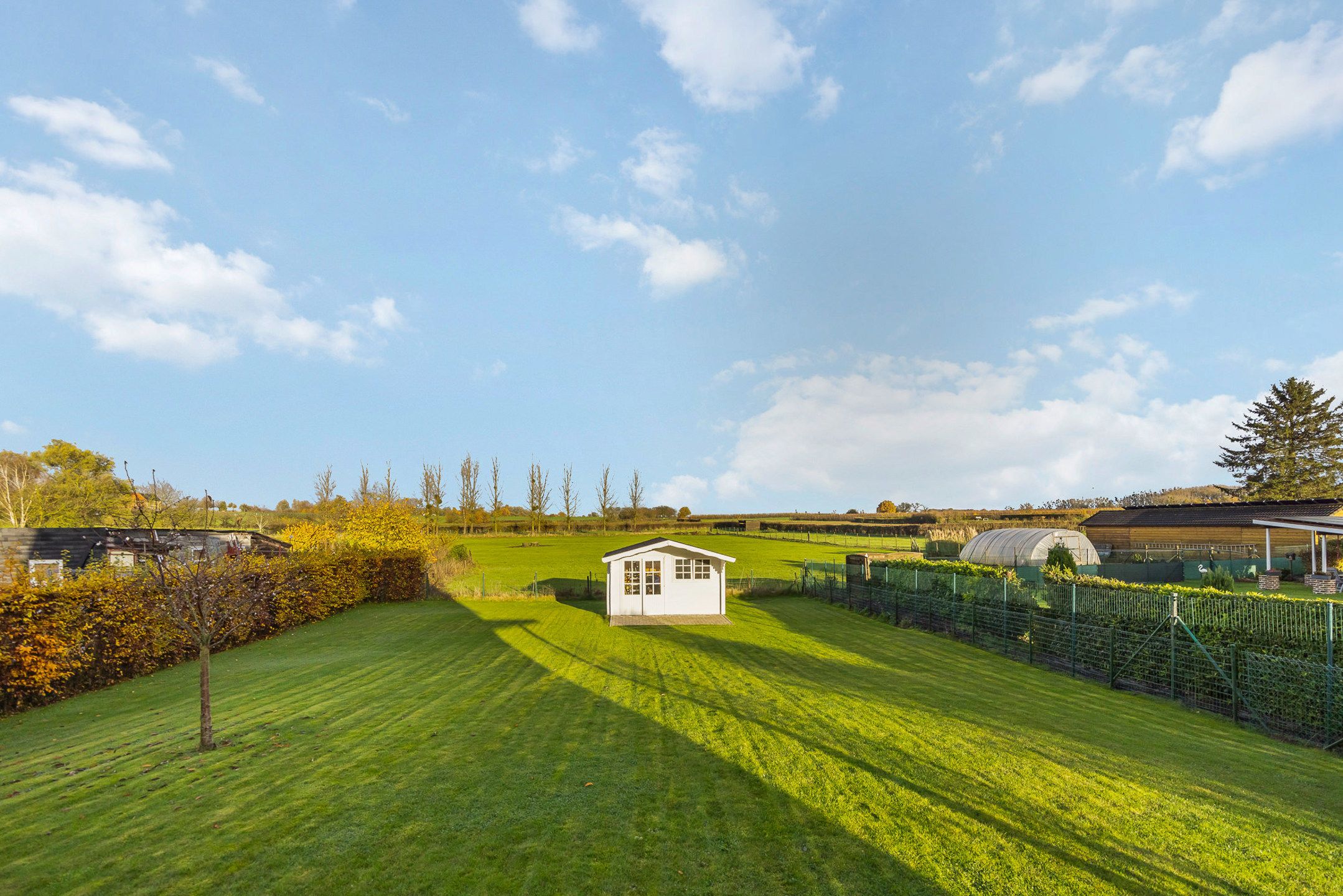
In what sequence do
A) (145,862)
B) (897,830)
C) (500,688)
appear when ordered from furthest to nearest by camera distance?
1. (500,688)
2. (897,830)
3. (145,862)

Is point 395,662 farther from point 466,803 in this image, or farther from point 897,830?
point 897,830

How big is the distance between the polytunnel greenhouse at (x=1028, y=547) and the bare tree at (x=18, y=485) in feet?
203

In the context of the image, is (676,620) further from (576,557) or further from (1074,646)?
(576,557)

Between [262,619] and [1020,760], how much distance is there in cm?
2139

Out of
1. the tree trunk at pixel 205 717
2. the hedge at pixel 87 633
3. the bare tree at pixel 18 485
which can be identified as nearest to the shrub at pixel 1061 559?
the tree trunk at pixel 205 717

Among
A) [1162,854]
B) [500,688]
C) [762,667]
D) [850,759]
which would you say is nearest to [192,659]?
[500,688]

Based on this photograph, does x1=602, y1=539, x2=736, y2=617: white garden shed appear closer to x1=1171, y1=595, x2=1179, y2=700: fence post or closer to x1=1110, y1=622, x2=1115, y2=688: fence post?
x1=1110, y1=622, x2=1115, y2=688: fence post

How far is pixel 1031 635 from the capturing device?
15.2 metres

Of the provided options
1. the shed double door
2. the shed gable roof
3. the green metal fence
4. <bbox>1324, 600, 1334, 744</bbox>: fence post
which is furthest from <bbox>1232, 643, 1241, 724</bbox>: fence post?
the shed double door

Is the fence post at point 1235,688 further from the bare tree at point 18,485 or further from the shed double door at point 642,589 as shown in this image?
the bare tree at point 18,485

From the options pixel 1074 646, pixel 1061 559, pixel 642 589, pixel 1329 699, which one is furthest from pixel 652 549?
pixel 1329 699

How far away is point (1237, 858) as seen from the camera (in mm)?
5684

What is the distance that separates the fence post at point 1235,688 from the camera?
34.2ft

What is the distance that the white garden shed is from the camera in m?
23.1
